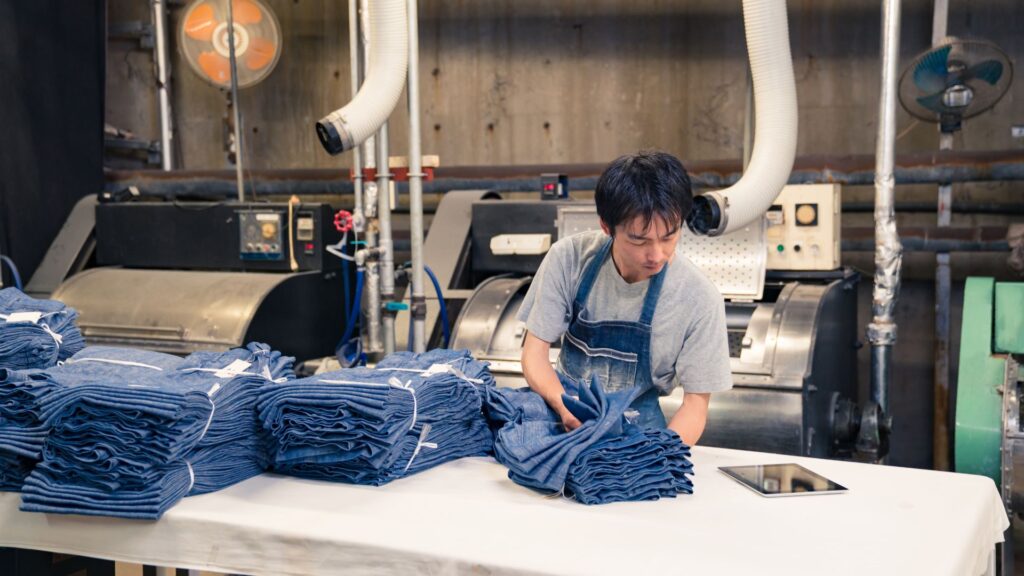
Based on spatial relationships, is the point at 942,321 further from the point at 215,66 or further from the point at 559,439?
the point at 215,66

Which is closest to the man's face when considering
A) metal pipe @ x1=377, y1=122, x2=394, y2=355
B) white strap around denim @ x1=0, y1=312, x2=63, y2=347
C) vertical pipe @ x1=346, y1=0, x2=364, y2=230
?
white strap around denim @ x1=0, y1=312, x2=63, y2=347

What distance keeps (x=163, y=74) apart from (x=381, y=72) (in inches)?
121

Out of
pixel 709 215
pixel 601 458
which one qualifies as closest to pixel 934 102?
pixel 709 215

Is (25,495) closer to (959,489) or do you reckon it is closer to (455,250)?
→ (959,489)

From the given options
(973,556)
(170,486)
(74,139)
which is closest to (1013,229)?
(973,556)

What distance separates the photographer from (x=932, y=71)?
3.74 m

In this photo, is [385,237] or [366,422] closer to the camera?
[366,422]

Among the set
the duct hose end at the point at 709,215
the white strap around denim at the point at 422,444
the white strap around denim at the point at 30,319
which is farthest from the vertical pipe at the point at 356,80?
the white strap around denim at the point at 422,444

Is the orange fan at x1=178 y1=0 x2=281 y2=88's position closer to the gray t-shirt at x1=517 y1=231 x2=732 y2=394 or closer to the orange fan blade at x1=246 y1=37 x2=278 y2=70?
the orange fan blade at x1=246 y1=37 x2=278 y2=70

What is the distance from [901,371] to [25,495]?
3953 millimetres

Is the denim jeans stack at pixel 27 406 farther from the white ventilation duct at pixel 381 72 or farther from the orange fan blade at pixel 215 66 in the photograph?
the orange fan blade at pixel 215 66

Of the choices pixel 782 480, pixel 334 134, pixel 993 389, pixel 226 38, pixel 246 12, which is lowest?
pixel 993 389

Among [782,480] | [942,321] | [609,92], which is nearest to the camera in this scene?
[782,480]

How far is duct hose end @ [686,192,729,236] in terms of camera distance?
9.68ft
